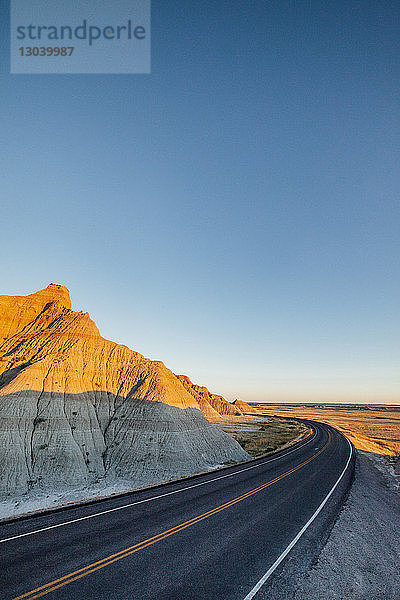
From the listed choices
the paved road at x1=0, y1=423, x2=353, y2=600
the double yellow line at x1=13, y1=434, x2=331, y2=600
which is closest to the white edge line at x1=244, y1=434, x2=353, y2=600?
the paved road at x1=0, y1=423, x2=353, y2=600

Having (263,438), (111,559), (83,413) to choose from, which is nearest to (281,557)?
(111,559)

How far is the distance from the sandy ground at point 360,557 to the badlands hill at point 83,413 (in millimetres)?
17901

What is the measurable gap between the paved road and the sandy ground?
61 cm

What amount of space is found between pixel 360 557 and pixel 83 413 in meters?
31.6

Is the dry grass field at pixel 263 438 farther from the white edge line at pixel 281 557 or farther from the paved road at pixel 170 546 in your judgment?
the paved road at pixel 170 546

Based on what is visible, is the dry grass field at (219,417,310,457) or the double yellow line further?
the dry grass field at (219,417,310,457)

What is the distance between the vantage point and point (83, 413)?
37.3m

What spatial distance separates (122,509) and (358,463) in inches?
1232

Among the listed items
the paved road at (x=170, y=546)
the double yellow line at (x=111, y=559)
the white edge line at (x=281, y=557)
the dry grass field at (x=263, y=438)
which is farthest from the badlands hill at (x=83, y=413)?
the white edge line at (x=281, y=557)

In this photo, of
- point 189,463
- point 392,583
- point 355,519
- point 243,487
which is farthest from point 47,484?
point 392,583

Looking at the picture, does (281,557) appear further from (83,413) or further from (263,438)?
(263,438)

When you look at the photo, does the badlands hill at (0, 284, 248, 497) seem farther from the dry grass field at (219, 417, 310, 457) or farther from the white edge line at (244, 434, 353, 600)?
the white edge line at (244, 434, 353, 600)

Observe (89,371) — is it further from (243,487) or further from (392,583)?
(392,583)

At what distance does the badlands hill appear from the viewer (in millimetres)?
31078
